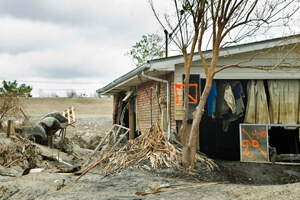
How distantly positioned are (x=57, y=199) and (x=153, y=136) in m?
3.74

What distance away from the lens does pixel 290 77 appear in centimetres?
1150

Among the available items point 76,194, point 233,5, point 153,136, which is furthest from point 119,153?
point 233,5

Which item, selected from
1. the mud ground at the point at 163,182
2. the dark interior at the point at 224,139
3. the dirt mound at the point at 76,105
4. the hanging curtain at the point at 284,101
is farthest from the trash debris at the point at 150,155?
the dirt mound at the point at 76,105

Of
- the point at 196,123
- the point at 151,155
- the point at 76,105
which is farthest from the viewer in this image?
the point at 76,105

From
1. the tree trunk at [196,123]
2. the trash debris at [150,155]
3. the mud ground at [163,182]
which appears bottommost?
the mud ground at [163,182]

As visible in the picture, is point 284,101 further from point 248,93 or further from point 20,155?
point 20,155

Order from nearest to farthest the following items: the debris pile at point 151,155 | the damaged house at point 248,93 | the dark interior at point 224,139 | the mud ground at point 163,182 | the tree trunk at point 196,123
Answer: the mud ground at point 163,182 < the tree trunk at point 196,123 < the debris pile at point 151,155 < the damaged house at point 248,93 < the dark interior at point 224,139

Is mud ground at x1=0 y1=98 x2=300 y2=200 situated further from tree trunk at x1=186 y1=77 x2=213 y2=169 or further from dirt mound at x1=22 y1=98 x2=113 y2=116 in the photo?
dirt mound at x1=22 y1=98 x2=113 y2=116

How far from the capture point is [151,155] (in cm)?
948

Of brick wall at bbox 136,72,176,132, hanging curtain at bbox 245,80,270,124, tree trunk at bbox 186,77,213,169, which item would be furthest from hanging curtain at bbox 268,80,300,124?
tree trunk at bbox 186,77,213,169

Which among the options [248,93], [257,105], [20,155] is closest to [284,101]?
[257,105]

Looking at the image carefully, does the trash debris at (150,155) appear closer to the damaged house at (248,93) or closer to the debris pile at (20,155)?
the damaged house at (248,93)

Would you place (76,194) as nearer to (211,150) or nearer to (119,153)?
(119,153)

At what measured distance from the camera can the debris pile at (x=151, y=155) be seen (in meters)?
9.19
